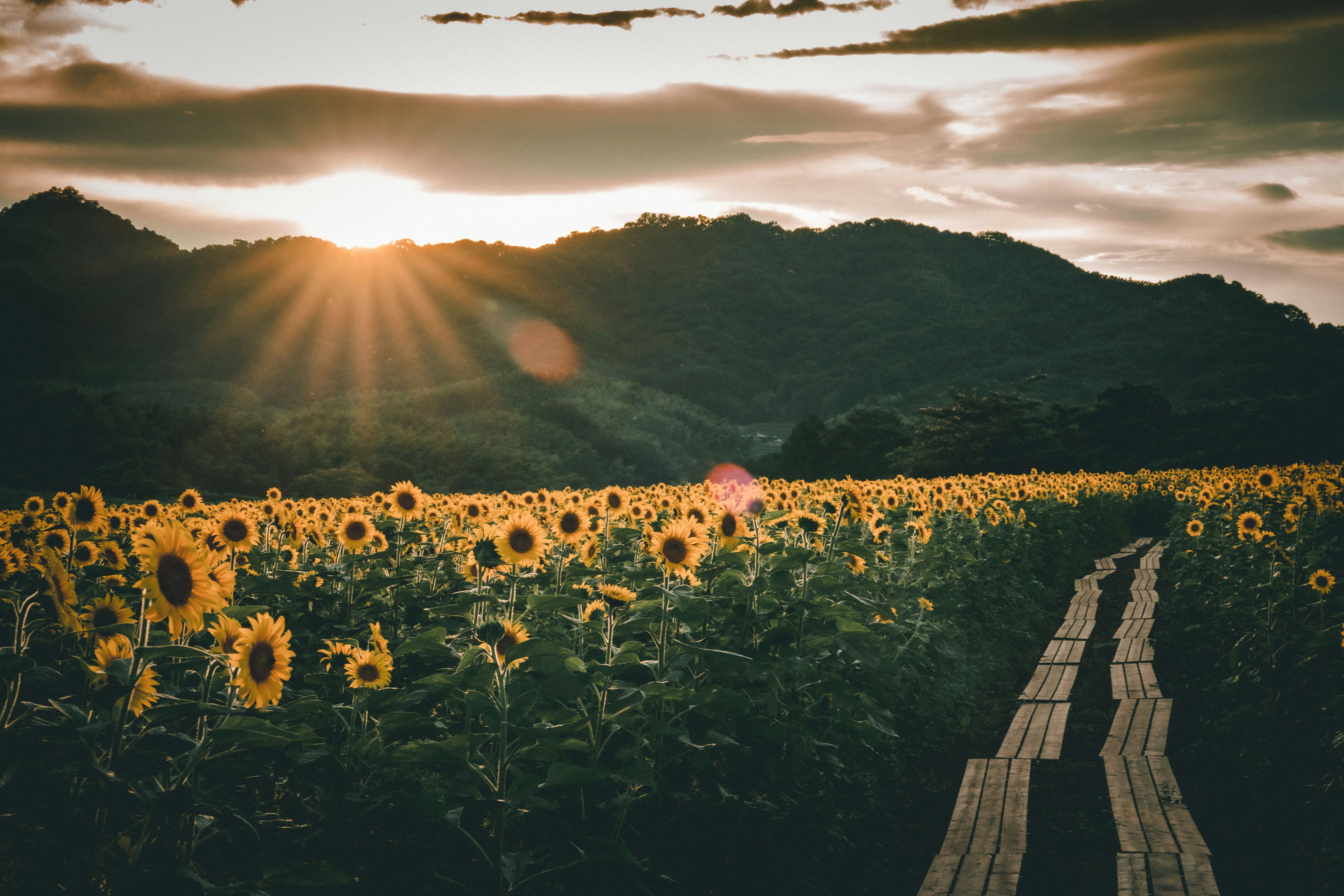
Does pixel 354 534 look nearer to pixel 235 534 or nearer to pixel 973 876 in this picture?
pixel 235 534

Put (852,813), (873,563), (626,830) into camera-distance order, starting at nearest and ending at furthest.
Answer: (626,830)
(852,813)
(873,563)

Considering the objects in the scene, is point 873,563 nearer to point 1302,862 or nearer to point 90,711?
point 1302,862

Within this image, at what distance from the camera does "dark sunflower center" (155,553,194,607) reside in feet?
7.29

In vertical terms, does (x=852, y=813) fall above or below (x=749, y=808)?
below

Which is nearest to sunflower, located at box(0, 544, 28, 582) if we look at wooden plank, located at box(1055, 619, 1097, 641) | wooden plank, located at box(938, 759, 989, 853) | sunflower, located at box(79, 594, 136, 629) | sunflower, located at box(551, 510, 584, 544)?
sunflower, located at box(79, 594, 136, 629)

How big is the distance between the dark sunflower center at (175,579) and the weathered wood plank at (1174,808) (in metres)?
4.97

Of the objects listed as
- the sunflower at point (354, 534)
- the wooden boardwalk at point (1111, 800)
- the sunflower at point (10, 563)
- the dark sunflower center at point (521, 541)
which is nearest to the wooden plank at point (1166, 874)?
the wooden boardwalk at point (1111, 800)

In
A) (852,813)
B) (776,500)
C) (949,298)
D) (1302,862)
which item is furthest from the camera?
(949,298)

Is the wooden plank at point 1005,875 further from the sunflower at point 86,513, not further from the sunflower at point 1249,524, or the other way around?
the sunflower at point 1249,524

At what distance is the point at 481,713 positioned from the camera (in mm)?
2719

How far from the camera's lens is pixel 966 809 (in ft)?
17.0

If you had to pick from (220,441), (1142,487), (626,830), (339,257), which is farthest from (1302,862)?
(339,257)

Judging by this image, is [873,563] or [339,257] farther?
[339,257]

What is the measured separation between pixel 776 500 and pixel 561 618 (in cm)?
465
